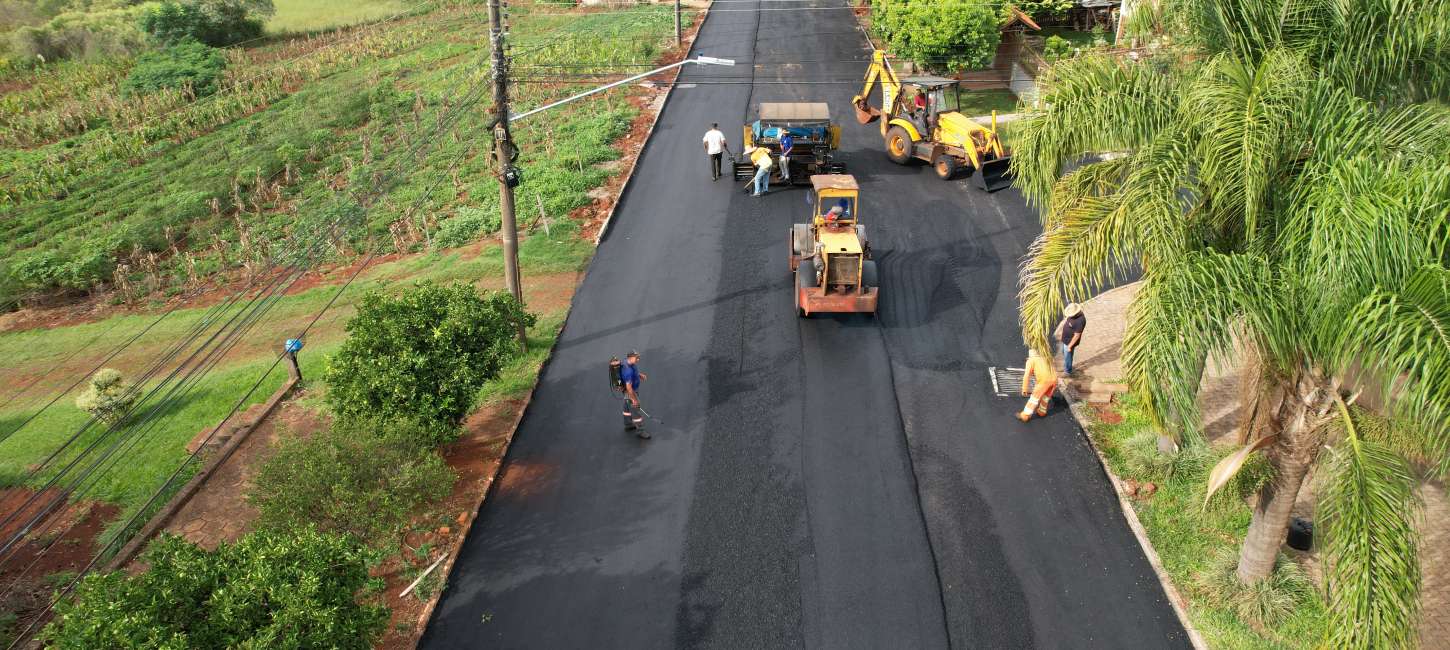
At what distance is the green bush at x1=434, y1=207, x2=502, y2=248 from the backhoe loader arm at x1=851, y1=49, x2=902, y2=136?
11585 millimetres

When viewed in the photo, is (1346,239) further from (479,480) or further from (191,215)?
(191,215)

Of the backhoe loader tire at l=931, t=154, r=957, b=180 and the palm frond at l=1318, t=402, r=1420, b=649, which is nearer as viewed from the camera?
the palm frond at l=1318, t=402, r=1420, b=649

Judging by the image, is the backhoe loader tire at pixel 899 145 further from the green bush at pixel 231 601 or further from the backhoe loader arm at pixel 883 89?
the green bush at pixel 231 601

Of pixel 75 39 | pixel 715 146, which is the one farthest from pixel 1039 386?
pixel 75 39

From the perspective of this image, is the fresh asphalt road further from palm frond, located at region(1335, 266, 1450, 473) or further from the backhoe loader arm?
the backhoe loader arm

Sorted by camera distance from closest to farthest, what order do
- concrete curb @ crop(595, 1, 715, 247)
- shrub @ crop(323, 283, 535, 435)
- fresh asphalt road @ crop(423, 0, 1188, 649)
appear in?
fresh asphalt road @ crop(423, 0, 1188, 649), shrub @ crop(323, 283, 535, 435), concrete curb @ crop(595, 1, 715, 247)

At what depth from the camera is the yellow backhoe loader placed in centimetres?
2236

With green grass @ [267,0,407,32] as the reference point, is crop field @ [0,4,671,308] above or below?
below

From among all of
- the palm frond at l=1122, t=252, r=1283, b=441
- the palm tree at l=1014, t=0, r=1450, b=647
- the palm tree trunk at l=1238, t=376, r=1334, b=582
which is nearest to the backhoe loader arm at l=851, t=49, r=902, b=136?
the palm tree at l=1014, t=0, r=1450, b=647

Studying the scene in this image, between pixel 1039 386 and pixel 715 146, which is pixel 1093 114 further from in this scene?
pixel 715 146

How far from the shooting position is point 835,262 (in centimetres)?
1631

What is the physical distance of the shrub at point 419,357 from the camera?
1248 cm

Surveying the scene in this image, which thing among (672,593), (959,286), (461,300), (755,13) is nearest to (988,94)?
(959,286)

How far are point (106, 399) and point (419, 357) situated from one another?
8.27m
